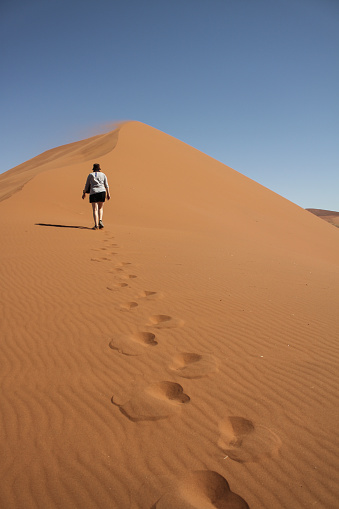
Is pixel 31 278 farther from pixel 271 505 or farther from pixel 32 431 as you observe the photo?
pixel 271 505

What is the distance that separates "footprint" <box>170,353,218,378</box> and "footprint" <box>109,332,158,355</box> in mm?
337

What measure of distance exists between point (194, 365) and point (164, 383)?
371mm

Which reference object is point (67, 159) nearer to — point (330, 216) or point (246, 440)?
point (246, 440)

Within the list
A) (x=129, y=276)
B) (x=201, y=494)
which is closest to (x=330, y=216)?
(x=129, y=276)

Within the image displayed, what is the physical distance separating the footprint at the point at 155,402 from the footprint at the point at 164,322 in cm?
104

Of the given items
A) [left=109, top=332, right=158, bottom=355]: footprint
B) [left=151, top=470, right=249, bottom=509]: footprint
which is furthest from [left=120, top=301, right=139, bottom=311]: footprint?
[left=151, top=470, right=249, bottom=509]: footprint

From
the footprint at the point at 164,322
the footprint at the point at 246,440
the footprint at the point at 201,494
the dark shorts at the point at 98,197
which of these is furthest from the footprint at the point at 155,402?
the dark shorts at the point at 98,197

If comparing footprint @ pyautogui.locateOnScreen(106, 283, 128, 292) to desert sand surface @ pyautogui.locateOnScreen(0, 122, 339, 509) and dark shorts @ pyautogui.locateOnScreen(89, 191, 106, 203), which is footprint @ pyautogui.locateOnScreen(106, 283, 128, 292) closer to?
desert sand surface @ pyautogui.locateOnScreen(0, 122, 339, 509)

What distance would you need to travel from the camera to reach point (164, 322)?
11.6 feet

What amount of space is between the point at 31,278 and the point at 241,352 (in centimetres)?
337

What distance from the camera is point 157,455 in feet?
5.87

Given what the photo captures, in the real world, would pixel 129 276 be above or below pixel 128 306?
above

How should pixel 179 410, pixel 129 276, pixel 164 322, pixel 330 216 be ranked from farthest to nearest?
pixel 330 216 < pixel 129 276 < pixel 164 322 < pixel 179 410

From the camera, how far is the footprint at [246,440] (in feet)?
5.95
